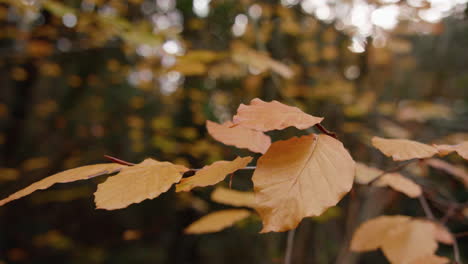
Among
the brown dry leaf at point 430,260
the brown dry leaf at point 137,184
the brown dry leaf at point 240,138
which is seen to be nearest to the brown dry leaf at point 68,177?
the brown dry leaf at point 137,184

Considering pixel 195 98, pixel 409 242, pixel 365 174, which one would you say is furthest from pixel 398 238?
pixel 195 98

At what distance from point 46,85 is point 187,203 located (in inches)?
133

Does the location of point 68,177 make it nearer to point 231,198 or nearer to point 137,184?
point 137,184

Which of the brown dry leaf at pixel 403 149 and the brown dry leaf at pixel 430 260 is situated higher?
the brown dry leaf at pixel 403 149

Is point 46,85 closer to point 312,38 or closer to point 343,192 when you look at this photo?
point 312,38

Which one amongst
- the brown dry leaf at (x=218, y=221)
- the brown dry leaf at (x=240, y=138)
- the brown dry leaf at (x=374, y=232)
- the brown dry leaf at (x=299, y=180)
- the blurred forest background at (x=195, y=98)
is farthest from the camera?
the blurred forest background at (x=195, y=98)

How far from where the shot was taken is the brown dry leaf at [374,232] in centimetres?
69

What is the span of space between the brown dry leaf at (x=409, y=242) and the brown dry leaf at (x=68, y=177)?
54 cm

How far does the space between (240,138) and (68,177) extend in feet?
0.88

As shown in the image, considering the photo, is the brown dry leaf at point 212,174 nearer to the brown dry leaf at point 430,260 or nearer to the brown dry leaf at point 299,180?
the brown dry leaf at point 299,180

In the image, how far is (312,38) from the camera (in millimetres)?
3031

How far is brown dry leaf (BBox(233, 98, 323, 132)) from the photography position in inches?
Answer: 14.8

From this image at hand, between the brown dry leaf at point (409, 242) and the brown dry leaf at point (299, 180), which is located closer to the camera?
the brown dry leaf at point (299, 180)

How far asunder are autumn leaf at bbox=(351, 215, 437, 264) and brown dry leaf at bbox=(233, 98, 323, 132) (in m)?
0.41
